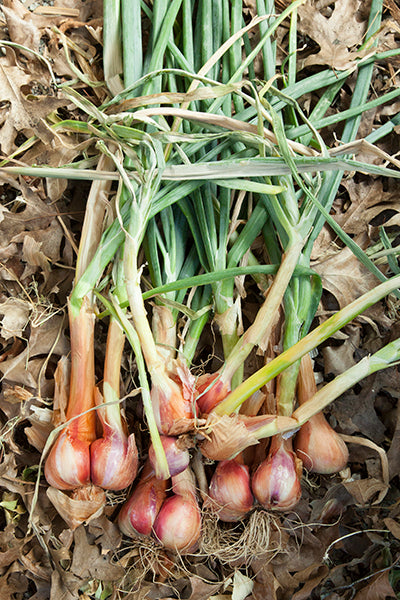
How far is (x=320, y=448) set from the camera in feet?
3.02

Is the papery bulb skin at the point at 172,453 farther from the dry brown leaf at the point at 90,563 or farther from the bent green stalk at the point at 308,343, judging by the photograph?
the dry brown leaf at the point at 90,563

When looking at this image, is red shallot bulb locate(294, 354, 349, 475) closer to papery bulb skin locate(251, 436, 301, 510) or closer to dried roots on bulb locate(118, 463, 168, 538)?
papery bulb skin locate(251, 436, 301, 510)

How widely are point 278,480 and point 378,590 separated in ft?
1.04

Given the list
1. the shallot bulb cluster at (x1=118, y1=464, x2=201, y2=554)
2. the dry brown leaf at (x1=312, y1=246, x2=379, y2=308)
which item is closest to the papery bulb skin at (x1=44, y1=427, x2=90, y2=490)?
the shallot bulb cluster at (x1=118, y1=464, x2=201, y2=554)

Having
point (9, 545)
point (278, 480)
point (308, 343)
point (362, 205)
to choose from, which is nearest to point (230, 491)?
point (278, 480)

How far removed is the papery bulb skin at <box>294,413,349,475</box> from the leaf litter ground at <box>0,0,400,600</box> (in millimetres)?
50

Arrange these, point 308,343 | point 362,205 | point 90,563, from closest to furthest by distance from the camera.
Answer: point 308,343 → point 90,563 → point 362,205

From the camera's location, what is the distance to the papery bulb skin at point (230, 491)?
35.7 inches

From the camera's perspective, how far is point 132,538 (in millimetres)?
964

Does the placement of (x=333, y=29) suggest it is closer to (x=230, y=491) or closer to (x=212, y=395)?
(x=212, y=395)

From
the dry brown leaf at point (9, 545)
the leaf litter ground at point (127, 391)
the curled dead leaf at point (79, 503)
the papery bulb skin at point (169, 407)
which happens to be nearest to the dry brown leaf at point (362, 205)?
the leaf litter ground at point (127, 391)

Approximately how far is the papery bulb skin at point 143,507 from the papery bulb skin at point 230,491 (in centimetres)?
9

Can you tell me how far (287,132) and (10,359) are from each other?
684 mm

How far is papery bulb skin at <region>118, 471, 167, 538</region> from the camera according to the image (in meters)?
0.91
